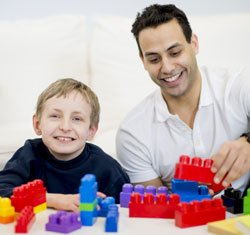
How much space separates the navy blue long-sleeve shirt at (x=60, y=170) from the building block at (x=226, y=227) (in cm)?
47

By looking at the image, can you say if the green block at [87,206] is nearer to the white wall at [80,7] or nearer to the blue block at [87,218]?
the blue block at [87,218]

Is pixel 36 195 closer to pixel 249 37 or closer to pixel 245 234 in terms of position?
pixel 245 234

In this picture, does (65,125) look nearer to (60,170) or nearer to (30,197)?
(60,170)

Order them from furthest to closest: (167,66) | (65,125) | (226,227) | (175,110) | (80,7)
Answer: (80,7), (175,110), (167,66), (65,125), (226,227)

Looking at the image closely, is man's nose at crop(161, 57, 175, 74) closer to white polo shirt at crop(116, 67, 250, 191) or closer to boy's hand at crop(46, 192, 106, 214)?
white polo shirt at crop(116, 67, 250, 191)

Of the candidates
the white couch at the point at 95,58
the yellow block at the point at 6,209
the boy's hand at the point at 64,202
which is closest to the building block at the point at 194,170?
the boy's hand at the point at 64,202

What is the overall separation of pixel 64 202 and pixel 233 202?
392 mm

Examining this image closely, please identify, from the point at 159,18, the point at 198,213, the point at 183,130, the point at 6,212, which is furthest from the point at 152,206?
the point at 159,18

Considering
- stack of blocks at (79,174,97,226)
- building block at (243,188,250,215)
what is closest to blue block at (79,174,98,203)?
stack of blocks at (79,174,97,226)

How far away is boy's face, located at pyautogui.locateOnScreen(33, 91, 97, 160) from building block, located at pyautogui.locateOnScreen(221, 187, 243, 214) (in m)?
0.46

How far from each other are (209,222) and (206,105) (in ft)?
2.04

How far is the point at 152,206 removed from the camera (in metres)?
0.91

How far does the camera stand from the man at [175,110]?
1.40 metres

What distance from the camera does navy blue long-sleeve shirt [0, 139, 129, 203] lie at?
4.00 feet
